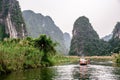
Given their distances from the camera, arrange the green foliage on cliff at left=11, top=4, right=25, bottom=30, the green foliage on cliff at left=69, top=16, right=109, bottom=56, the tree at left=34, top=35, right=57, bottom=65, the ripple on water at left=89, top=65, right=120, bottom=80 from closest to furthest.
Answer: the ripple on water at left=89, top=65, right=120, bottom=80 → the tree at left=34, top=35, right=57, bottom=65 → the green foliage on cliff at left=11, top=4, right=25, bottom=30 → the green foliage on cliff at left=69, top=16, right=109, bottom=56

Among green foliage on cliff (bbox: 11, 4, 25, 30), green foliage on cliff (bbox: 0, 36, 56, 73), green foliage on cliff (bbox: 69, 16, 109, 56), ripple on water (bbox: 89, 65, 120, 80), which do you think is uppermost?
green foliage on cliff (bbox: 11, 4, 25, 30)

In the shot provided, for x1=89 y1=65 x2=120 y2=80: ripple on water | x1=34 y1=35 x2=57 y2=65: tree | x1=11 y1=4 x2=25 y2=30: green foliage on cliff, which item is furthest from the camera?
x1=11 y1=4 x2=25 y2=30: green foliage on cliff

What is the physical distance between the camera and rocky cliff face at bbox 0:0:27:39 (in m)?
139

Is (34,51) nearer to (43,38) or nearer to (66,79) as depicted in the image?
(43,38)

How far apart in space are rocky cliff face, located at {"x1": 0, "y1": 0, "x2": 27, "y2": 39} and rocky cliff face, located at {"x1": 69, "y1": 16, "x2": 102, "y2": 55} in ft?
112

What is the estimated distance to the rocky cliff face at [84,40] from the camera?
15662 centimetres

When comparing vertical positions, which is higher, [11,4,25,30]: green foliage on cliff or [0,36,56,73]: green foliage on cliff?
[11,4,25,30]: green foliage on cliff

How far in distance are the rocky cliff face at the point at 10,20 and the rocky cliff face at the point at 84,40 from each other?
34.0 metres

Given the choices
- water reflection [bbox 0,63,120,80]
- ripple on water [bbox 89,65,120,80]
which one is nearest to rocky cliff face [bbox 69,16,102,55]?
ripple on water [bbox 89,65,120,80]

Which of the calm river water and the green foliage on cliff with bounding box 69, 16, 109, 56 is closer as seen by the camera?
the calm river water

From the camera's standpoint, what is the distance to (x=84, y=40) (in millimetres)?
165500

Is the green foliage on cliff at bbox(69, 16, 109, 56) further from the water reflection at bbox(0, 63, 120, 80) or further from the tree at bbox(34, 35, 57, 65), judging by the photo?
the water reflection at bbox(0, 63, 120, 80)

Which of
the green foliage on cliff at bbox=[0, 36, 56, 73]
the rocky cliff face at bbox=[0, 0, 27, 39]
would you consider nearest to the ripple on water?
the green foliage on cliff at bbox=[0, 36, 56, 73]

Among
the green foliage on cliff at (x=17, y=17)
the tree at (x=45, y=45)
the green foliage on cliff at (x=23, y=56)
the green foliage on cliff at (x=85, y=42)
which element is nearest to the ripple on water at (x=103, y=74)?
the green foliage on cliff at (x=23, y=56)
